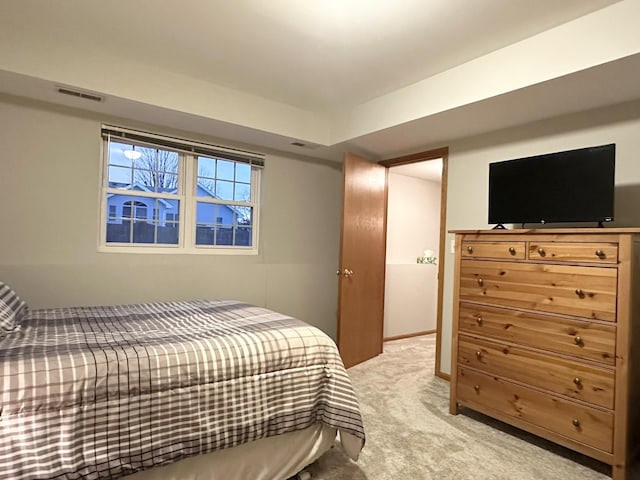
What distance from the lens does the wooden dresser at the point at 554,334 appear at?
188cm

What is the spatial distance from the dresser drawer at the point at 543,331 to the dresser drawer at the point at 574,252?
33cm

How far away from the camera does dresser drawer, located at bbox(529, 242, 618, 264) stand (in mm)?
1918

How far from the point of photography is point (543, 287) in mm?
2178

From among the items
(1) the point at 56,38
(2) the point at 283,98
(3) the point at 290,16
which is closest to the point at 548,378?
(3) the point at 290,16

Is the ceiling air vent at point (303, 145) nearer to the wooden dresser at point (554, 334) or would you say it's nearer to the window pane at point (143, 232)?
the window pane at point (143, 232)

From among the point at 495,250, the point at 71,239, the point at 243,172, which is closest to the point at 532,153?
the point at 495,250

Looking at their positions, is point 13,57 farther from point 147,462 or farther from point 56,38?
point 147,462

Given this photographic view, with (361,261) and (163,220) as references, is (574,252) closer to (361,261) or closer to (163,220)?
(361,261)

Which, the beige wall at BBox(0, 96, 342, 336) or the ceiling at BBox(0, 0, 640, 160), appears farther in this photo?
the beige wall at BBox(0, 96, 342, 336)

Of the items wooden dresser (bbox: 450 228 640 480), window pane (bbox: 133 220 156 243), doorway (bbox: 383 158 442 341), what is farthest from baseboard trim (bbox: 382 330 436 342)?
window pane (bbox: 133 220 156 243)

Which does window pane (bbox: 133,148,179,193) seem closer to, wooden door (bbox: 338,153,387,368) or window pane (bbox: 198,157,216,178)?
window pane (bbox: 198,157,216,178)

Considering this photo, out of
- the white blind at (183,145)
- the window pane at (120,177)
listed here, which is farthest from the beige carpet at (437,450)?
the window pane at (120,177)

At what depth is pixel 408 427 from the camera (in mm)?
2406

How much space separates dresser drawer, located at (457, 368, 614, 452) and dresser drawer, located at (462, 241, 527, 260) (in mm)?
781
